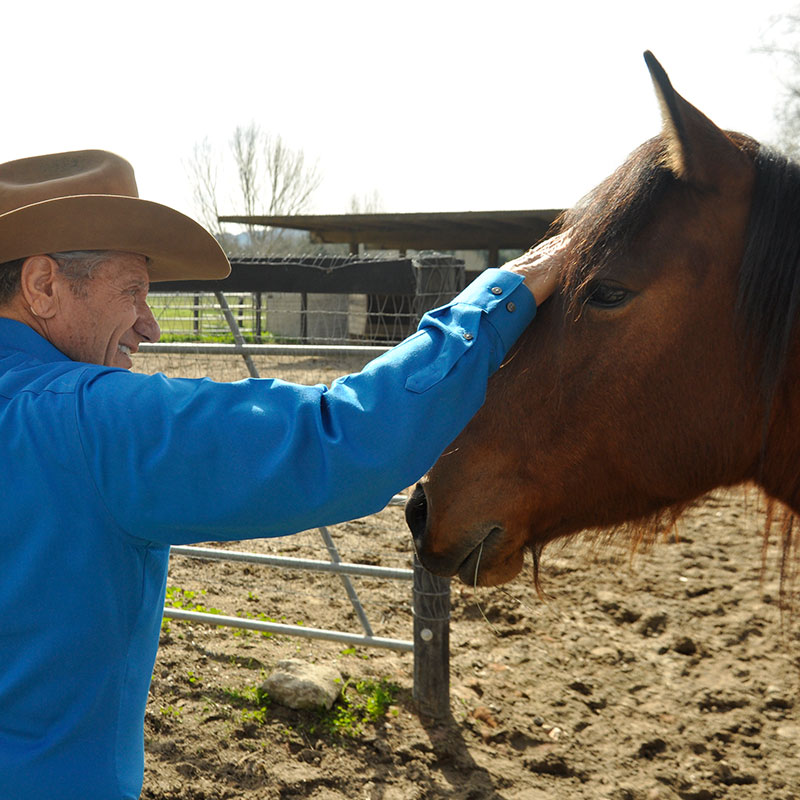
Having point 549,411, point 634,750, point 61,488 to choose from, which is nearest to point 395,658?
point 634,750

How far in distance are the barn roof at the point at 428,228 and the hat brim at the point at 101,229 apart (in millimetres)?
11368

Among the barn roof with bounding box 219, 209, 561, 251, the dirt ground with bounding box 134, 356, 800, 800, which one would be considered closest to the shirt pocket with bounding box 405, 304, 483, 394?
the dirt ground with bounding box 134, 356, 800, 800

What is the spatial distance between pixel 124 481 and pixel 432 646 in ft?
8.11

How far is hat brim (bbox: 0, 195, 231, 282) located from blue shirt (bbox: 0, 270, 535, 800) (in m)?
A: 0.21

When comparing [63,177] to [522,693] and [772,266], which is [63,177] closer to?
[772,266]

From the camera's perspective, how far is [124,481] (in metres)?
1.17

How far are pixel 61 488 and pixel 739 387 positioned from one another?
1490 millimetres

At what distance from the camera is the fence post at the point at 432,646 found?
3324 millimetres

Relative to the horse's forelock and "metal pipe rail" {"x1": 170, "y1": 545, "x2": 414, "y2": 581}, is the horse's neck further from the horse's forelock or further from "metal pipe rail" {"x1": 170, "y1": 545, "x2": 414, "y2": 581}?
"metal pipe rail" {"x1": 170, "y1": 545, "x2": 414, "y2": 581}

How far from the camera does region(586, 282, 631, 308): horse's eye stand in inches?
66.1

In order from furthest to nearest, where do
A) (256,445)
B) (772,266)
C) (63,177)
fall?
1. (772,266)
2. (63,177)
3. (256,445)

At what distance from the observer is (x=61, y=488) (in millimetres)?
1203

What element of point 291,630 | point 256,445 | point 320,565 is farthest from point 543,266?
point 291,630

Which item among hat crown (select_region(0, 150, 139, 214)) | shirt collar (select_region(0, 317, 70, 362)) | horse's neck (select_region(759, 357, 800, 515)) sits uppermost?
hat crown (select_region(0, 150, 139, 214))
